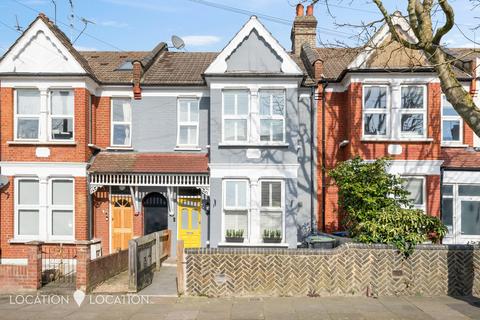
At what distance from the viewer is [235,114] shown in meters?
16.0

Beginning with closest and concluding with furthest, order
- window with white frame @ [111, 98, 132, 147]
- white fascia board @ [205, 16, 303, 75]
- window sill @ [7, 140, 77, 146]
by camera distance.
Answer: white fascia board @ [205, 16, 303, 75], window sill @ [7, 140, 77, 146], window with white frame @ [111, 98, 132, 147]

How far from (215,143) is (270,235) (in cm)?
385

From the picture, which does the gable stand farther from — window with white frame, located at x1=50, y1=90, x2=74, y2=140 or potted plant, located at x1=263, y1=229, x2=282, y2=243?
window with white frame, located at x1=50, y1=90, x2=74, y2=140

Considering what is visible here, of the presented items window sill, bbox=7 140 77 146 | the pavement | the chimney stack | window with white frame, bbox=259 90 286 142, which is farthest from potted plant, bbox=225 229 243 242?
the chimney stack

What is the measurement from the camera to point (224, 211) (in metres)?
15.8

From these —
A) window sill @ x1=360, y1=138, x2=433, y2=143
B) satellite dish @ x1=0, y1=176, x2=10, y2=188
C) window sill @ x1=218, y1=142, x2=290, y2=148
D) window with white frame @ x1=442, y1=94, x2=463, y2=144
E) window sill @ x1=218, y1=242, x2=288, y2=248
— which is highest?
window with white frame @ x1=442, y1=94, x2=463, y2=144

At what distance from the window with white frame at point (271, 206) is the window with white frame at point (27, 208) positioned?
27.6 ft

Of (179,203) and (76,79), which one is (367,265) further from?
(76,79)

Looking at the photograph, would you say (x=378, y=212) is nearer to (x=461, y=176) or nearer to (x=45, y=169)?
(x=461, y=176)

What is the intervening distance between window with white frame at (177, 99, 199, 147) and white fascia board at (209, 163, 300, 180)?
2.10 m

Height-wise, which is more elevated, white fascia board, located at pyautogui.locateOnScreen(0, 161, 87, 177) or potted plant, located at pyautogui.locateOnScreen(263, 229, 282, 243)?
white fascia board, located at pyautogui.locateOnScreen(0, 161, 87, 177)

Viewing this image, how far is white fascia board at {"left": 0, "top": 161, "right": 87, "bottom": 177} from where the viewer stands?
16172 millimetres

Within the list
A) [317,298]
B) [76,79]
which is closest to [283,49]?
[76,79]

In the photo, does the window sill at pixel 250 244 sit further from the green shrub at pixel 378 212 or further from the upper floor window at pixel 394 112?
the upper floor window at pixel 394 112
